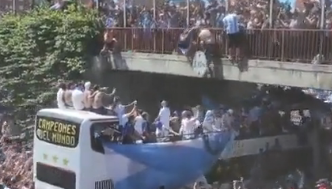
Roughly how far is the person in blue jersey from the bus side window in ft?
13.6

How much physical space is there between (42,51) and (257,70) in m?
8.94

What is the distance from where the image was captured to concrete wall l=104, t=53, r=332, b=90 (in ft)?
48.9

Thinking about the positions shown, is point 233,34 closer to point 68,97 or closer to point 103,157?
point 68,97

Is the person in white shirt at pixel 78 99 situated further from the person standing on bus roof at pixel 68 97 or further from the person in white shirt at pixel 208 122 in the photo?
the person in white shirt at pixel 208 122

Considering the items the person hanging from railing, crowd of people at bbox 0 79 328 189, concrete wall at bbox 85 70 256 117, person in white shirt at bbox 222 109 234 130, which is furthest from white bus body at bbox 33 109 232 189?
the person hanging from railing

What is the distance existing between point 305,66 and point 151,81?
312 inches

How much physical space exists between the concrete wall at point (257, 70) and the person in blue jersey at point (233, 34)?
0.30 meters

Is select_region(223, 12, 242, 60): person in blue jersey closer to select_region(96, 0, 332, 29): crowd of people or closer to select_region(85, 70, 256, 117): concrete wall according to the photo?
select_region(96, 0, 332, 29): crowd of people

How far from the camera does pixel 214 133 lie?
15648mm

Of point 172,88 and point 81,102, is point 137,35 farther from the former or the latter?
point 81,102

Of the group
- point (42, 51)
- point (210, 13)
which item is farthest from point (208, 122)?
point (42, 51)

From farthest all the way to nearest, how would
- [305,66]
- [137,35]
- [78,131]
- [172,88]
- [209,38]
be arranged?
1. [172,88]
2. [137,35]
3. [209,38]
4. [305,66]
5. [78,131]

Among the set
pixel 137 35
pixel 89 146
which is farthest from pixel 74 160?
pixel 137 35

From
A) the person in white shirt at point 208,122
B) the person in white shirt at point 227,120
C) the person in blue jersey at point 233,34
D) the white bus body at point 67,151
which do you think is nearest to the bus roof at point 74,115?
the white bus body at point 67,151
